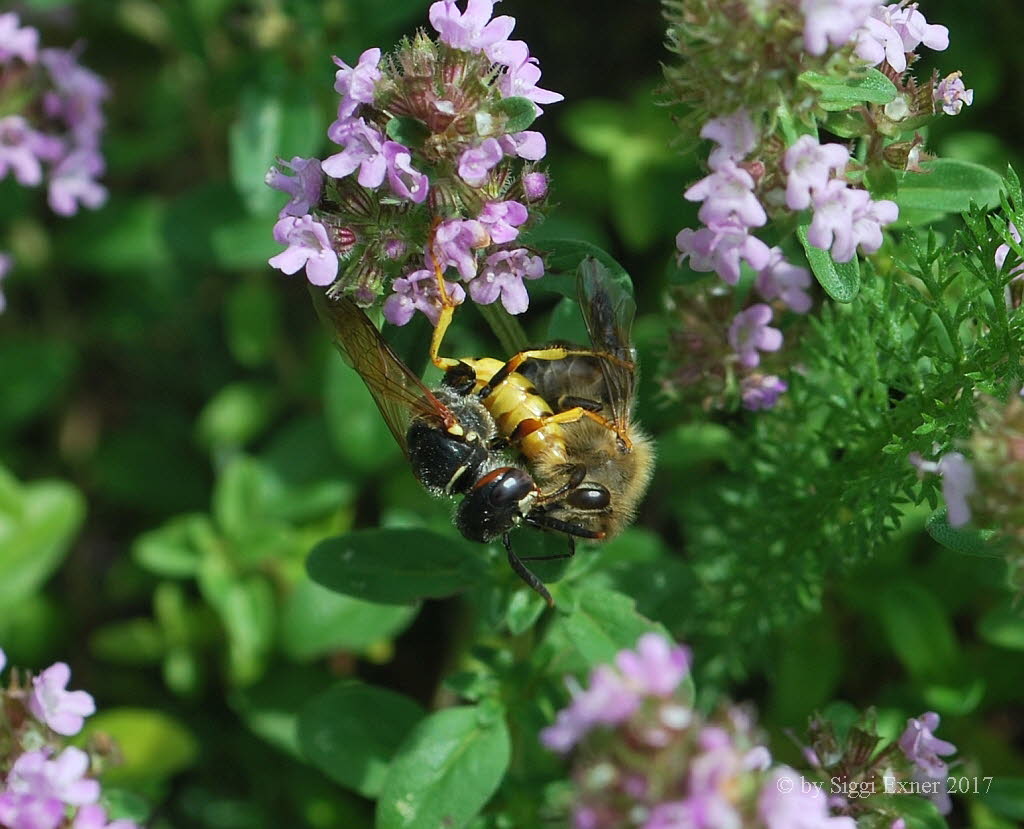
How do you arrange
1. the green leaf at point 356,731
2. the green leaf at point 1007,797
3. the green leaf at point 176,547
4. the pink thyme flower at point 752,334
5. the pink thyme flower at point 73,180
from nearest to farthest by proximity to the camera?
the pink thyme flower at point 752,334
the green leaf at point 1007,797
the green leaf at point 356,731
the green leaf at point 176,547
the pink thyme flower at point 73,180

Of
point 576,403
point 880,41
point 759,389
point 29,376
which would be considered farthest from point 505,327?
point 29,376

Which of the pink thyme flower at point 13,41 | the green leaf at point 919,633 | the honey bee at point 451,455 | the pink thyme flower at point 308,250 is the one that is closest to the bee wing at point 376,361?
the honey bee at point 451,455

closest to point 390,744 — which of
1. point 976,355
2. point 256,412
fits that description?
point 256,412

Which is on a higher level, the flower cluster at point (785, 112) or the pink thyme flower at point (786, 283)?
the flower cluster at point (785, 112)

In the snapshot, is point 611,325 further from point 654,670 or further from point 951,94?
point 654,670

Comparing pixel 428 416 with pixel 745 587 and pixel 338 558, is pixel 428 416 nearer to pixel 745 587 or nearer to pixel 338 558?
pixel 338 558

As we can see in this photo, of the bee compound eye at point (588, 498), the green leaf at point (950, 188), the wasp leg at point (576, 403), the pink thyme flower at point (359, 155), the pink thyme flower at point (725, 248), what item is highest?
the pink thyme flower at point (359, 155)

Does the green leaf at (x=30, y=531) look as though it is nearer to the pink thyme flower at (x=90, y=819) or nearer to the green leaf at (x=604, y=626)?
the pink thyme flower at (x=90, y=819)
